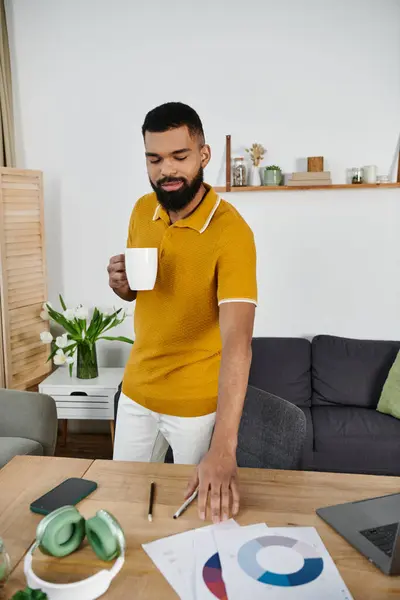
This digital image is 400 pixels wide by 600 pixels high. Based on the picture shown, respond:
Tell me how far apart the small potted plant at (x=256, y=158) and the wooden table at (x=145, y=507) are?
220 cm

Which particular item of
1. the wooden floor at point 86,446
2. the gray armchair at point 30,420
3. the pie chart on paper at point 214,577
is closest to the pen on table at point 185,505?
the pie chart on paper at point 214,577

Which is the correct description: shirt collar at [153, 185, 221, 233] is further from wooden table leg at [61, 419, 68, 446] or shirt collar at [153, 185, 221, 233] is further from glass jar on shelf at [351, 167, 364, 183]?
wooden table leg at [61, 419, 68, 446]

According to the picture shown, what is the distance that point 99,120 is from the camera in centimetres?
333

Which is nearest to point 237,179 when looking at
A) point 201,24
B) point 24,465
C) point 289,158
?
point 289,158

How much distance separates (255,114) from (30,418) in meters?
2.07

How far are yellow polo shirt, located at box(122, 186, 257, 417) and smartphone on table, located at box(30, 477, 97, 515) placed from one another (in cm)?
39

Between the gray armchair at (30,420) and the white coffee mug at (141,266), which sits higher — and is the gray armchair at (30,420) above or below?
below

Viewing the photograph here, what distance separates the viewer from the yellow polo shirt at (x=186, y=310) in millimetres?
1478

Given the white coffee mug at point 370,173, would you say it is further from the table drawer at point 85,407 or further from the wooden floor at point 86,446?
the wooden floor at point 86,446

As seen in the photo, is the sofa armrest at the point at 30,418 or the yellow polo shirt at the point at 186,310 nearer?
the yellow polo shirt at the point at 186,310

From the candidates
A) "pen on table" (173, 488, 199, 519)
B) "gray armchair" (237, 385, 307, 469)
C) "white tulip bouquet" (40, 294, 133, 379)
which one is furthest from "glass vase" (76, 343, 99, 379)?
"pen on table" (173, 488, 199, 519)

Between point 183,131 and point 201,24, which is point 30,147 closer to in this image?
Result: point 201,24

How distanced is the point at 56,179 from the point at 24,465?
95.1 inches

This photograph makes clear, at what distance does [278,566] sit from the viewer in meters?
0.94
